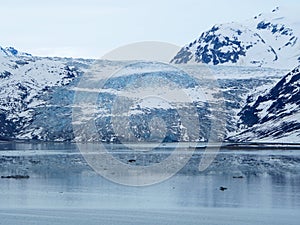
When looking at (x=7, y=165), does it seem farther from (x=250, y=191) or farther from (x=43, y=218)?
(x=43, y=218)

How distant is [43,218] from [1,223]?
3.24 metres

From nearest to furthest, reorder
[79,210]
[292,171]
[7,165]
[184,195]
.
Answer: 1. [79,210]
2. [184,195]
3. [292,171]
4. [7,165]

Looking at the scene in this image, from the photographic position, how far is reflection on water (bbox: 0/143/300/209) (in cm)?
5138

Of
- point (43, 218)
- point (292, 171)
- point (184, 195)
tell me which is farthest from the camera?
point (292, 171)

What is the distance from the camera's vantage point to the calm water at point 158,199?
4481 cm

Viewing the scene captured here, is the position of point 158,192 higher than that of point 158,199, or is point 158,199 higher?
point 158,192

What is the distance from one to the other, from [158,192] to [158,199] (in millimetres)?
5344

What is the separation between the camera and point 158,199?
5459cm

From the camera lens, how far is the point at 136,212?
154 feet

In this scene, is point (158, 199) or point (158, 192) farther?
point (158, 192)

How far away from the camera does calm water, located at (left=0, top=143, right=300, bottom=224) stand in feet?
147

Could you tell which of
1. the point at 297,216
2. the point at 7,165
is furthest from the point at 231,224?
the point at 7,165

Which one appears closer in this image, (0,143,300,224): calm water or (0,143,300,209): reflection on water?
(0,143,300,224): calm water

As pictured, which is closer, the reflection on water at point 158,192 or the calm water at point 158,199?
the calm water at point 158,199
